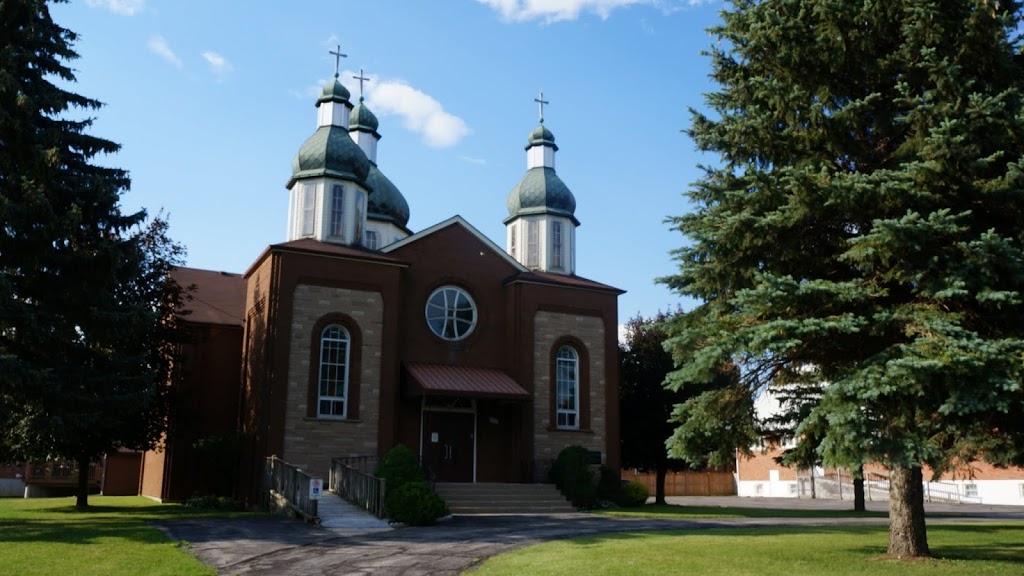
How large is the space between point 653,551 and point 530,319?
14.0 m

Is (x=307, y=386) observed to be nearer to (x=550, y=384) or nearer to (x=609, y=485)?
(x=550, y=384)

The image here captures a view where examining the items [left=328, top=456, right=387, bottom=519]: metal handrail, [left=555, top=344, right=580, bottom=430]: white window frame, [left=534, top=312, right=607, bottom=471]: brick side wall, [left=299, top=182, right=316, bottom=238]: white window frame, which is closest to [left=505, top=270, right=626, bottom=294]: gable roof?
[left=534, top=312, right=607, bottom=471]: brick side wall

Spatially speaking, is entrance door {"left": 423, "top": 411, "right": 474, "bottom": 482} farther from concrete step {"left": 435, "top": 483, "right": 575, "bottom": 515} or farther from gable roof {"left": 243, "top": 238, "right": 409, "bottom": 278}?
gable roof {"left": 243, "top": 238, "right": 409, "bottom": 278}

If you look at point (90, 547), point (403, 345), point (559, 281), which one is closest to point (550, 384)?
point (559, 281)

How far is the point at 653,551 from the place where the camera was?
42.5ft

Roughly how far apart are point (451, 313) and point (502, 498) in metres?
6.14

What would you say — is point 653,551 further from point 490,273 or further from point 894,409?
point 490,273

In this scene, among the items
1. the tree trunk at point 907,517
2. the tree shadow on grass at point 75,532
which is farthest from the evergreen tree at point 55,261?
the tree trunk at point 907,517

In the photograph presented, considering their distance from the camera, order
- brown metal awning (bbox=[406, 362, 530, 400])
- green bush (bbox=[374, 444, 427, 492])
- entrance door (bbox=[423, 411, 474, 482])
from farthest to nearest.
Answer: entrance door (bbox=[423, 411, 474, 482])
brown metal awning (bbox=[406, 362, 530, 400])
green bush (bbox=[374, 444, 427, 492])

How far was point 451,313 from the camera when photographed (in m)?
26.0

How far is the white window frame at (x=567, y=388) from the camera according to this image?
2639 centimetres

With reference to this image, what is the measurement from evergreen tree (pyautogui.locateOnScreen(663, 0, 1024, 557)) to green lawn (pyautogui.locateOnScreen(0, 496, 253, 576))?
25.3 feet

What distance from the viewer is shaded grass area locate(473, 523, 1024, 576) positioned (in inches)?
432

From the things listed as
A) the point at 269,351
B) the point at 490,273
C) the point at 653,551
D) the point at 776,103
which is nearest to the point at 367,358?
the point at 269,351
